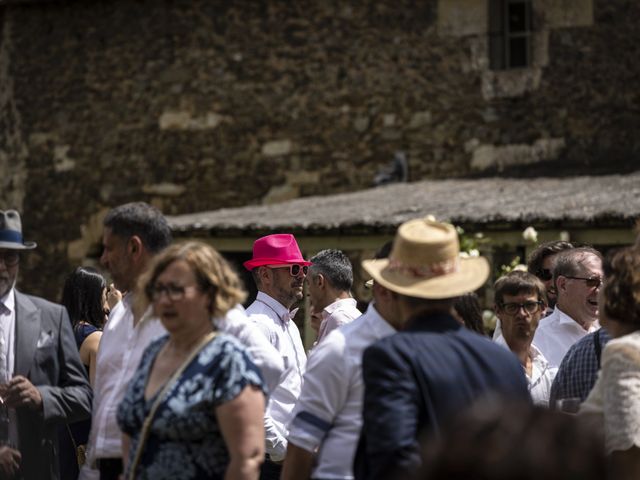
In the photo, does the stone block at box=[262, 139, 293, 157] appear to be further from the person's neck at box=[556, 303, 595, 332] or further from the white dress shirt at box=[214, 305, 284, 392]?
the white dress shirt at box=[214, 305, 284, 392]

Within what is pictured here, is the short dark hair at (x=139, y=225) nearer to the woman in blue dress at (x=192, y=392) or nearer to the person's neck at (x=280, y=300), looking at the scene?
the woman in blue dress at (x=192, y=392)

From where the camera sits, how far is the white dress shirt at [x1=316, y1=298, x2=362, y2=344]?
5.92 m

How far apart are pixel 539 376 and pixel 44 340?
7.63 feet

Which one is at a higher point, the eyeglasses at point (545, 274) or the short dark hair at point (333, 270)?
the short dark hair at point (333, 270)

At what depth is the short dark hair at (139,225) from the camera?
14.5 feet

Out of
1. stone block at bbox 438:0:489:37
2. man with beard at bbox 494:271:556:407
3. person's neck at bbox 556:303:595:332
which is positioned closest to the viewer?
man with beard at bbox 494:271:556:407

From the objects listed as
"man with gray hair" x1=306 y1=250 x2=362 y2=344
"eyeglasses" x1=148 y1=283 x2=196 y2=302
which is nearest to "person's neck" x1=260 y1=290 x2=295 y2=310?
"man with gray hair" x1=306 y1=250 x2=362 y2=344

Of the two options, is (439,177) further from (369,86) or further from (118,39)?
(118,39)

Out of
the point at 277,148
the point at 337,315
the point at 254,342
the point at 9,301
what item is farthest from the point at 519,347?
the point at 277,148

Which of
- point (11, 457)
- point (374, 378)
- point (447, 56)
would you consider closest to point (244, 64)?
point (447, 56)

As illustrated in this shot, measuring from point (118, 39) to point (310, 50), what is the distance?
288 centimetres

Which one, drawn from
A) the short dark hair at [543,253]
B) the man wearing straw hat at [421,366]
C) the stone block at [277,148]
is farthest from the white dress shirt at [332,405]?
the stone block at [277,148]

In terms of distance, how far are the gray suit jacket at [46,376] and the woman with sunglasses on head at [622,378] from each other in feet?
6.71

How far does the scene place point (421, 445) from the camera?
3.28 meters
